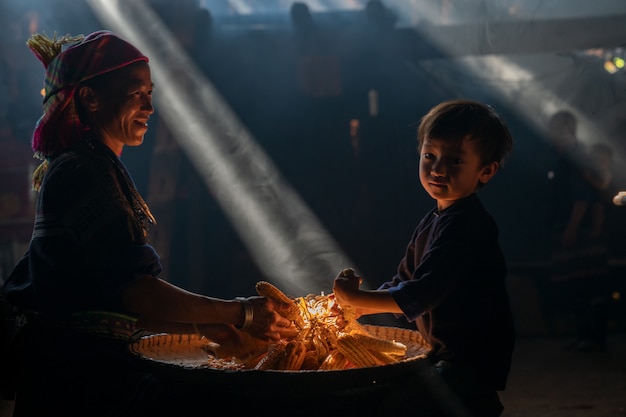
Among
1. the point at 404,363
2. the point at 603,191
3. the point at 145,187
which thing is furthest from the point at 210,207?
the point at 404,363

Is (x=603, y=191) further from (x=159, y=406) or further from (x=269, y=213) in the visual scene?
(x=159, y=406)

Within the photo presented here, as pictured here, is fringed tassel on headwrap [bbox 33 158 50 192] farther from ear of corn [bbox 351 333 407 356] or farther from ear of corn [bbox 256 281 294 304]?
ear of corn [bbox 351 333 407 356]

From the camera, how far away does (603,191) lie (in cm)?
751

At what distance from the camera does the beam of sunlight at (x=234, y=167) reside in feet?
25.8

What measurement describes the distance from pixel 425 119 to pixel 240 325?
1083 mm

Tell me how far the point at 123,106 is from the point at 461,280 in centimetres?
143

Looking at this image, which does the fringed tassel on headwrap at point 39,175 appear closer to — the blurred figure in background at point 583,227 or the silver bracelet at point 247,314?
the silver bracelet at point 247,314

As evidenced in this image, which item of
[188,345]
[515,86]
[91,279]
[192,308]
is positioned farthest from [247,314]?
[515,86]

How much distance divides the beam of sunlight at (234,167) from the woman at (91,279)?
207 inches

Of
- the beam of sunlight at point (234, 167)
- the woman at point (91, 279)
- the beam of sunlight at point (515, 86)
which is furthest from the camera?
the beam of sunlight at point (515, 86)

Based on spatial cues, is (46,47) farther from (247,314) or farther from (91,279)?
(247,314)

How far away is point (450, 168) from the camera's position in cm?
246

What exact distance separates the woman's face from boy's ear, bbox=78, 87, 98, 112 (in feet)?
0.04

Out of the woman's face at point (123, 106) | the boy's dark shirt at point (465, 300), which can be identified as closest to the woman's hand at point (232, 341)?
the boy's dark shirt at point (465, 300)
